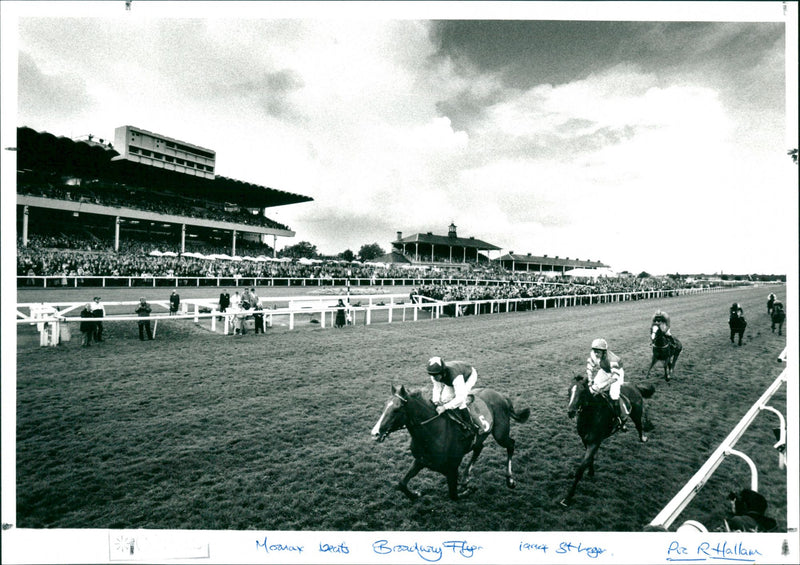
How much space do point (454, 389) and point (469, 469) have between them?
71 cm

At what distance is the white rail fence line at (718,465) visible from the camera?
8.45ft

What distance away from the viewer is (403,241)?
3.96m

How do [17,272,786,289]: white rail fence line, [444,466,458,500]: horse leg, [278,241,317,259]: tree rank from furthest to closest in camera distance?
[278,241,317,259]: tree < [17,272,786,289]: white rail fence line < [444,466,458,500]: horse leg

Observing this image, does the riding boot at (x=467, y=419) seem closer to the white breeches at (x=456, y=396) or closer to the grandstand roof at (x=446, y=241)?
the white breeches at (x=456, y=396)

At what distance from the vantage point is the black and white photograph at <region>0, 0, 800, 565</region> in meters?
2.75

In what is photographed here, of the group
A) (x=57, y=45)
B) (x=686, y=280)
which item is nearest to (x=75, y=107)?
(x=57, y=45)

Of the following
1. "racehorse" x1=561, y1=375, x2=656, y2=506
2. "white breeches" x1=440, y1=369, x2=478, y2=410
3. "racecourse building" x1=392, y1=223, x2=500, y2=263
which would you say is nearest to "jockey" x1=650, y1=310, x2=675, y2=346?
"racehorse" x1=561, y1=375, x2=656, y2=506

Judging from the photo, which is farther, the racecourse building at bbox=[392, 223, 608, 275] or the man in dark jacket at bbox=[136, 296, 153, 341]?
the man in dark jacket at bbox=[136, 296, 153, 341]

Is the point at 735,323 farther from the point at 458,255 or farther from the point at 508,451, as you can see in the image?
the point at 508,451

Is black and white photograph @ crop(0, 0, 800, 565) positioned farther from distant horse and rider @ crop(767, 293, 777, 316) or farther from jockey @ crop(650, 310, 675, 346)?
jockey @ crop(650, 310, 675, 346)

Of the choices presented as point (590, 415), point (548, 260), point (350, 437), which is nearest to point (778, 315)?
point (590, 415)

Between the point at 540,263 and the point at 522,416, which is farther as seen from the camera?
the point at 540,263

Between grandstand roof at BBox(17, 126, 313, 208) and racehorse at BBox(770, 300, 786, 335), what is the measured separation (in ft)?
13.2

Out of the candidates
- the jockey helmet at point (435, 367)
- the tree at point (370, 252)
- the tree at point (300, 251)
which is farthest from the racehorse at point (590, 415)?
the tree at point (300, 251)
